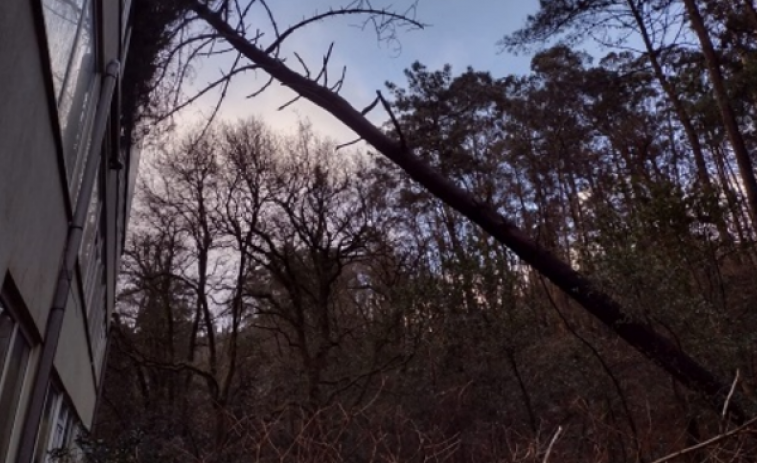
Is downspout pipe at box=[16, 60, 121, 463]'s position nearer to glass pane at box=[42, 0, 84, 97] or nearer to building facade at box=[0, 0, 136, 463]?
building facade at box=[0, 0, 136, 463]

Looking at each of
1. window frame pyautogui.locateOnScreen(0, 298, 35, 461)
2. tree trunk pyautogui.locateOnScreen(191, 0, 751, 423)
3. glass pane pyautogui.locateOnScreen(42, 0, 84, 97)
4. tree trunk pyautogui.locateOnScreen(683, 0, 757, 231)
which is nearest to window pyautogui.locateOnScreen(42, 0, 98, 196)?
glass pane pyautogui.locateOnScreen(42, 0, 84, 97)

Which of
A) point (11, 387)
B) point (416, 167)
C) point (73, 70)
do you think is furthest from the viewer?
point (416, 167)

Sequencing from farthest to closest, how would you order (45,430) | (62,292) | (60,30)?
1. (45,430)
2. (62,292)
3. (60,30)

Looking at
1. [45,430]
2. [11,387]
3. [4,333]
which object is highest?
[4,333]

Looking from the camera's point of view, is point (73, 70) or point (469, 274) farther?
point (469, 274)

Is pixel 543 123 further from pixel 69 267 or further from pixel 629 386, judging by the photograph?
pixel 69 267

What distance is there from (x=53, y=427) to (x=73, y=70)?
428 centimetres

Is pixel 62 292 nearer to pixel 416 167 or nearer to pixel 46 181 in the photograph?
pixel 46 181

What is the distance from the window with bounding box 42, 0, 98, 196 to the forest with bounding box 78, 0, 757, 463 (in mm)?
745

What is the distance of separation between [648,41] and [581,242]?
149 inches

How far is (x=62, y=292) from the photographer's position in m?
5.29

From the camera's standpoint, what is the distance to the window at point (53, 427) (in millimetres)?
6707

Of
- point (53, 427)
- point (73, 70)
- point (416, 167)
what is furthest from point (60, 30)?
point (53, 427)

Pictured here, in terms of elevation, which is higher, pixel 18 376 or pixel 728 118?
pixel 728 118
